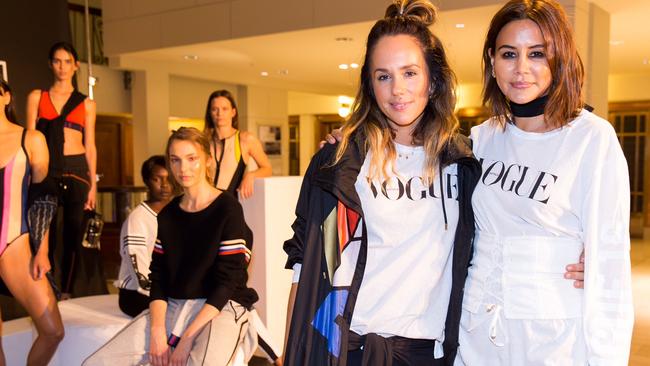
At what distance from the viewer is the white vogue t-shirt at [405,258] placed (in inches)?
64.3

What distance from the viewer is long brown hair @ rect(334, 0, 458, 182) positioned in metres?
1.69

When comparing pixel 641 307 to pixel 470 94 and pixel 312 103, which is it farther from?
pixel 312 103

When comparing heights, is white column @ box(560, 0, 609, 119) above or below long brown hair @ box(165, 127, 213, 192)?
above

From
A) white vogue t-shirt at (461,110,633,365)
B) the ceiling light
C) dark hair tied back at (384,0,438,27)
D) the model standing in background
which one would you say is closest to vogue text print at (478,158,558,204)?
white vogue t-shirt at (461,110,633,365)

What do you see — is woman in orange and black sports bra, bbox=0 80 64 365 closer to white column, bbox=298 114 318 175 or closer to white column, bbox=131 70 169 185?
white column, bbox=131 70 169 185

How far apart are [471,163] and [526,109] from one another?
0.21 m

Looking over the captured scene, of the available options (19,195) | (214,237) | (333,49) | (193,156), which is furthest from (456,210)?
(333,49)

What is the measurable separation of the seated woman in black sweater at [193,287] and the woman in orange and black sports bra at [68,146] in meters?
2.01

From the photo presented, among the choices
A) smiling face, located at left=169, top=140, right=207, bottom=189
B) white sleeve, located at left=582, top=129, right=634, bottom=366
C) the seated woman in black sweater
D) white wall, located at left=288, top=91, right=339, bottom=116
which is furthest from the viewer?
white wall, located at left=288, top=91, right=339, bottom=116

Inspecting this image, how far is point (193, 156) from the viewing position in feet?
9.45

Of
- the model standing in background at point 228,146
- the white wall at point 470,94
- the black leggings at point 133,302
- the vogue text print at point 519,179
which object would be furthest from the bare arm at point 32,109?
the white wall at point 470,94

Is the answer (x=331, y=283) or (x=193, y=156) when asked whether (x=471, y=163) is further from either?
(x=193, y=156)

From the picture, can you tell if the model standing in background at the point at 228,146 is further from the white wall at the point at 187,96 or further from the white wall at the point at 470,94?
the white wall at the point at 470,94

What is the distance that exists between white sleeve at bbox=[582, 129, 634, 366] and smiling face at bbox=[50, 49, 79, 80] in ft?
12.8
